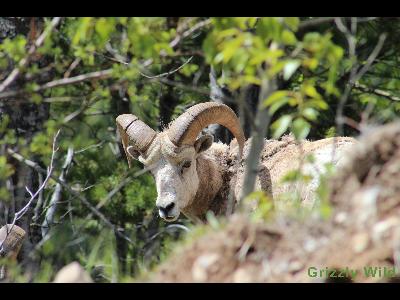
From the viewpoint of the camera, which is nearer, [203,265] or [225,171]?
[203,265]

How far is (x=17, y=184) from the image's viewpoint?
1240cm

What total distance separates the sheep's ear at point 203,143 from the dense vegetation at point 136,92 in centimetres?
76

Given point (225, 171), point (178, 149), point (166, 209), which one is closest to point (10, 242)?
point (166, 209)

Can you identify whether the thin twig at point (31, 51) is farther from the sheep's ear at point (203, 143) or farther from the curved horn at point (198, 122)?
the sheep's ear at point (203, 143)

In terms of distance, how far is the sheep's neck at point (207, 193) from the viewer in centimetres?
1114

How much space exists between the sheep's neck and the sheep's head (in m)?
0.15

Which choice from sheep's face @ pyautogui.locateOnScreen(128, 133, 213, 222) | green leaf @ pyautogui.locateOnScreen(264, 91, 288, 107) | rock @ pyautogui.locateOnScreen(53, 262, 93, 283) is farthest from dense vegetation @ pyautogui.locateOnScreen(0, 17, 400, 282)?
rock @ pyautogui.locateOnScreen(53, 262, 93, 283)

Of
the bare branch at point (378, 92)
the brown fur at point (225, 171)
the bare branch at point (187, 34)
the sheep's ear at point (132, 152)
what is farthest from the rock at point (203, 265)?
the bare branch at point (378, 92)

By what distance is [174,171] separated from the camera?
10.6 meters

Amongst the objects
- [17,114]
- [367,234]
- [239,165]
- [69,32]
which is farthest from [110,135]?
[367,234]

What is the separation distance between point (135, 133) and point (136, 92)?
10.7 feet

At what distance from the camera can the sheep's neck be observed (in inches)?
439

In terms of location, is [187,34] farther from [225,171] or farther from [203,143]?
[225,171]

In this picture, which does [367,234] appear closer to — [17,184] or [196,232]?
[196,232]
